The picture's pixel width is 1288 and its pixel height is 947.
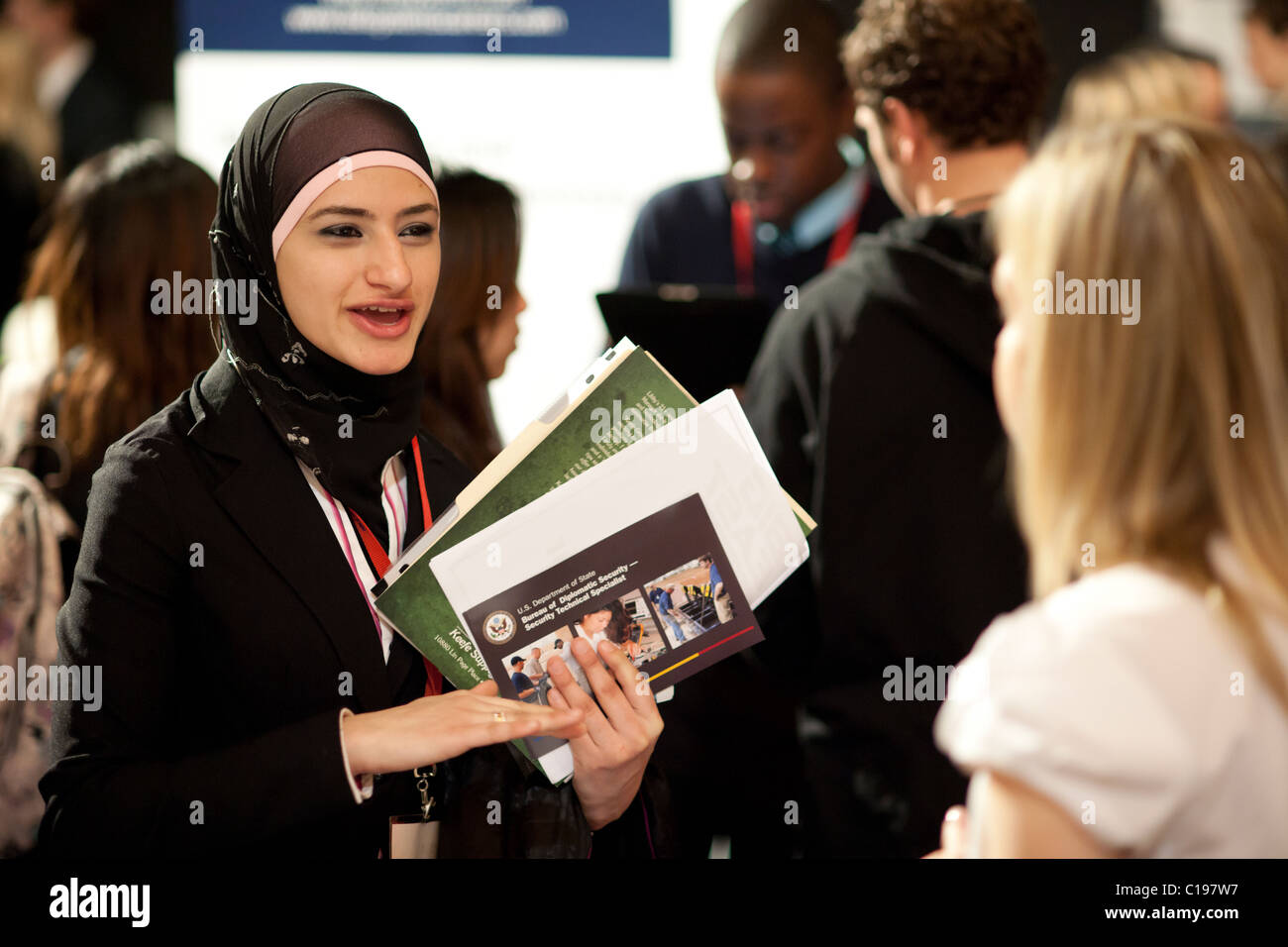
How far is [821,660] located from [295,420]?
1089 millimetres

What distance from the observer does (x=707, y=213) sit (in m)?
4.09

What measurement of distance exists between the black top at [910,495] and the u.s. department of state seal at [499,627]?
87 cm

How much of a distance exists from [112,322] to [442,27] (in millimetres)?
2177

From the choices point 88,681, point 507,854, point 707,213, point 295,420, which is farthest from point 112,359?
point 707,213

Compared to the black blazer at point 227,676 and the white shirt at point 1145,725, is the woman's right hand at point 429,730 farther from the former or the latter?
the white shirt at point 1145,725

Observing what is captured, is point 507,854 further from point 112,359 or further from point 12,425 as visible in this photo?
point 12,425

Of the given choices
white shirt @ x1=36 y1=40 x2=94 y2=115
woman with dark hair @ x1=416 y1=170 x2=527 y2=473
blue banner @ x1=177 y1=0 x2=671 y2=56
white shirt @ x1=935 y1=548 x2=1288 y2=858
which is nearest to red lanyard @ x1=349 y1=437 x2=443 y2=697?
white shirt @ x1=935 y1=548 x2=1288 y2=858

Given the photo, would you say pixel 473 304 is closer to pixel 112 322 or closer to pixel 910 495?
pixel 112 322

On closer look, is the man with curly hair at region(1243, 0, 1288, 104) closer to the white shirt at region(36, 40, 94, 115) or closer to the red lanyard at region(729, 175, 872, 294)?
the red lanyard at region(729, 175, 872, 294)

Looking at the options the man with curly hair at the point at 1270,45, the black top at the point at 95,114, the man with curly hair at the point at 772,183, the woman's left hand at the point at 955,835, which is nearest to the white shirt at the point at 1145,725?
the woman's left hand at the point at 955,835

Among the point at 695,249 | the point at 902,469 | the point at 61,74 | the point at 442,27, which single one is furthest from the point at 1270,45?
the point at 61,74

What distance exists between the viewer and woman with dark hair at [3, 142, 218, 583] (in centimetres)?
244

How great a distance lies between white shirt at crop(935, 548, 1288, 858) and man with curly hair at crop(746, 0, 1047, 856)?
105 centimetres

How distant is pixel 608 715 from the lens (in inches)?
59.4
